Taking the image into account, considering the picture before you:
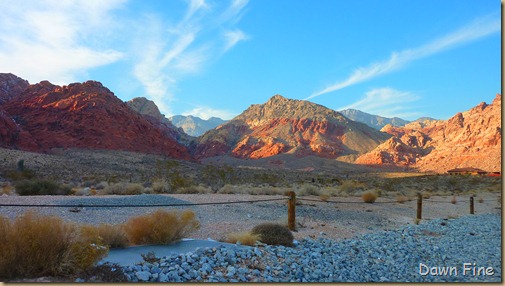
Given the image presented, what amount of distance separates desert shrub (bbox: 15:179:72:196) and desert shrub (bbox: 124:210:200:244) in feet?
46.1

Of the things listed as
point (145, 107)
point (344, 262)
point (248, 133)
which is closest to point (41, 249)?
point (344, 262)

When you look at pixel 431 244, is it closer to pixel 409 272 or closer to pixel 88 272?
pixel 409 272

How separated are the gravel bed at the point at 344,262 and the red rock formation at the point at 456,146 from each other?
75.7m

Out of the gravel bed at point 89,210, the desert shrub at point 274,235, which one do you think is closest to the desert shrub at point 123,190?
the gravel bed at point 89,210

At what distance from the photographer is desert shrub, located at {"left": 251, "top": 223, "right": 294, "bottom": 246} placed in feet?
29.0

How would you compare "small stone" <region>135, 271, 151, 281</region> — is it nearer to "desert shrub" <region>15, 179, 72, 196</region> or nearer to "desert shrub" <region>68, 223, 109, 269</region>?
"desert shrub" <region>68, 223, 109, 269</region>

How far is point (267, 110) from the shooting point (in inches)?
5896

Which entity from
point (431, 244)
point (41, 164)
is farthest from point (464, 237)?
point (41, 164)

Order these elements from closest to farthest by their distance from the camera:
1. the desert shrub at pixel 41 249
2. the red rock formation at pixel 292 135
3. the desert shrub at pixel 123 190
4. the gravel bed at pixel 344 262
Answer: the desert shrub at pixel 41 249 < the gravel bed at pixel 344 262 < the desert shrub at pixel 123 190 < the red rock formation at pixel 292 135

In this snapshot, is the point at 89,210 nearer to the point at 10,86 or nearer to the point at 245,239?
the point at 245,239

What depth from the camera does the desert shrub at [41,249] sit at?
5.18m

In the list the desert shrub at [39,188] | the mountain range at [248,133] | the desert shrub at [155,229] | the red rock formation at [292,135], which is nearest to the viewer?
the desert shrub at [155,229]

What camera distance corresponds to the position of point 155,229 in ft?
26.1

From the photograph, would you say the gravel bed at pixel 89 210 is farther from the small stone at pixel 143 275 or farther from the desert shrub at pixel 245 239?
the small stone at pixel 143 275
